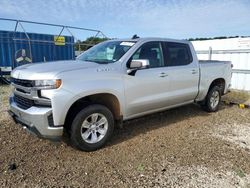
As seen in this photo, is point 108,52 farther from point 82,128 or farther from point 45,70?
point 82,128

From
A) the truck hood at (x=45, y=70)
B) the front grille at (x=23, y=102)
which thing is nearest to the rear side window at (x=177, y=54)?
the truck hood at (x=45, y=70)

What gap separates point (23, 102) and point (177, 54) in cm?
334

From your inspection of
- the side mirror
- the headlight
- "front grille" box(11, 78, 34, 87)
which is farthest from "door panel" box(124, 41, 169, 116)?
"front grille" box(11, 78, 34, 87)

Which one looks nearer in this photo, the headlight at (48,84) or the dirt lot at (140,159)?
the dirt lot at (140,159)

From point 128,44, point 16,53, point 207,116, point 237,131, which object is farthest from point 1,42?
point 237,131

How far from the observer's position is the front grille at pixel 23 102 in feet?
11.2

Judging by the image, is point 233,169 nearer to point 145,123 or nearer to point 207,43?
point 145,123

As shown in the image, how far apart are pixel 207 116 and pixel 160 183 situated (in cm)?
350

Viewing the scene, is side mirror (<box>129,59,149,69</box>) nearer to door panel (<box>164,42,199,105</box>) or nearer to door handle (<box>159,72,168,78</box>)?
door handle (<box>159,72,168,78</box>)

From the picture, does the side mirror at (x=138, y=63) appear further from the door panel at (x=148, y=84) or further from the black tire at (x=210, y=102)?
the black tire at (x=210, y=102)

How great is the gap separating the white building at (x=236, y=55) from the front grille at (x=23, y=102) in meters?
8.77

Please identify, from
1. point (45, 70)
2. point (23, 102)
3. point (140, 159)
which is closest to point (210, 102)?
point (140, 159)

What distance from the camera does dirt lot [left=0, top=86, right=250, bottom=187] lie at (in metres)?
3.03

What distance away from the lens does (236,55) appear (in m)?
9.69
